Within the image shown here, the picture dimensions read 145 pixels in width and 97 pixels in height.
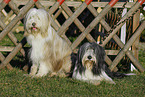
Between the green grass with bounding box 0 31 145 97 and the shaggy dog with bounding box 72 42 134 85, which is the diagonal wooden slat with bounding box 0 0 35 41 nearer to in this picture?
the green grass with bounding box 0 31 145 97

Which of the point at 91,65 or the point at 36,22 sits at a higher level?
Result: the point at 36,22

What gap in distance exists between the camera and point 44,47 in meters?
4.68

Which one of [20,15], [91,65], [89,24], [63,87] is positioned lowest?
[91,65]

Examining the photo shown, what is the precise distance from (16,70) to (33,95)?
1.83 metres

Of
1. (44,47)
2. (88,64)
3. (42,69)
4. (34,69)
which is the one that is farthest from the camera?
(34,69)

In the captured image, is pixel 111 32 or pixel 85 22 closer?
pixel 111 32

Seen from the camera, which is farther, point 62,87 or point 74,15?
point 74,15

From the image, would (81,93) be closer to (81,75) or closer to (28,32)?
(81,75)

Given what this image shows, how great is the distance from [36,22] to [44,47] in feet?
1.89

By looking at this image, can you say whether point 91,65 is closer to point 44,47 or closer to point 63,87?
point 63,87

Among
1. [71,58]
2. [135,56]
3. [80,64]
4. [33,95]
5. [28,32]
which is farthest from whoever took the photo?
[135,56]

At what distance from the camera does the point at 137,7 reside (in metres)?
5.14

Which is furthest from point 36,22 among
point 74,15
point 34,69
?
point 34,69

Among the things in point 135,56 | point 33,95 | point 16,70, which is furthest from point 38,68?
point 135,56
